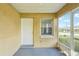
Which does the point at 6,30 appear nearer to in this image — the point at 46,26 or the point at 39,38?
the point at 39,38

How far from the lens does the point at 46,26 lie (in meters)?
8.97

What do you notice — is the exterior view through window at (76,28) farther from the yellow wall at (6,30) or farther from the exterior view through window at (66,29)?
the yellow wall at (6,30)

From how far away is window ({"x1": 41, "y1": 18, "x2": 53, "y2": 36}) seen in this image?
8.91 m

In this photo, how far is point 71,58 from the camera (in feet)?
2.82

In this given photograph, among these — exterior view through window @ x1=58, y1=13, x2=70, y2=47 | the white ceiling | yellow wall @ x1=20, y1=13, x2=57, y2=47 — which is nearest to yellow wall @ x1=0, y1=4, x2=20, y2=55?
the white ceiling

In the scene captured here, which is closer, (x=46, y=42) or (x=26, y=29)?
(x=46, y=42)

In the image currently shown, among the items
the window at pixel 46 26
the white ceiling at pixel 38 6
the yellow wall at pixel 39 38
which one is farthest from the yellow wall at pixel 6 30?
the window at pixel 46 26

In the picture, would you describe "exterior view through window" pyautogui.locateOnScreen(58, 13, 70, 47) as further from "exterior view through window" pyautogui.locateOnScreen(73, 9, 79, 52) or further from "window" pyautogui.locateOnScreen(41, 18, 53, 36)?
"window" pyautogui.locateOnScreen(41, 18, 53, 36)

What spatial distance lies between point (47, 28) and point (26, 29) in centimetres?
170

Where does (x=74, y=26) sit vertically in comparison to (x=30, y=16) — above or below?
below

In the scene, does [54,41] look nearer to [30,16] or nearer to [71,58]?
[30,16]

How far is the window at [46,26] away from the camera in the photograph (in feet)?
29.2

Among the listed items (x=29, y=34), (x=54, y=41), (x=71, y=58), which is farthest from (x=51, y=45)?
(x=71, y=58)

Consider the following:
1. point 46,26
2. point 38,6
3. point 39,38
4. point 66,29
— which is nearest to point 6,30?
point 38,6
